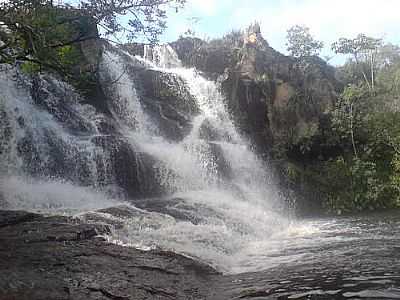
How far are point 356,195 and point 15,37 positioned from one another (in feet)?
60.3

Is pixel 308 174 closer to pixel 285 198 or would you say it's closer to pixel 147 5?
pixel 285 198

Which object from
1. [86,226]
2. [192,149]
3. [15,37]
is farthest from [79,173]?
[15,37]

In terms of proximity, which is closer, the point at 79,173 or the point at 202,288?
the point at 202,288

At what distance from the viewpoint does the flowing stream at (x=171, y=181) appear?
8422 millimetres

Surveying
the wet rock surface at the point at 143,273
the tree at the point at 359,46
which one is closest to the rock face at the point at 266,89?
the tree at the point at 359,46

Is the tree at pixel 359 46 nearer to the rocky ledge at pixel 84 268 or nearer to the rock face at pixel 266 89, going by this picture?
the rock face at pixel 266 89

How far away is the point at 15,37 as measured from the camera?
7.19 m

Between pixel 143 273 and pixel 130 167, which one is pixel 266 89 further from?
pixel 143 273

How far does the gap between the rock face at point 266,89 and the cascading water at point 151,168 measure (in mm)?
1030

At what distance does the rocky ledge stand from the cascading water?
32.5 inches

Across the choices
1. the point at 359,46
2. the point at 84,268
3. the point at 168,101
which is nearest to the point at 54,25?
the point at 84,268

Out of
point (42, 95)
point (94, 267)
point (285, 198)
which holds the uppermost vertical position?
point (42, 95)

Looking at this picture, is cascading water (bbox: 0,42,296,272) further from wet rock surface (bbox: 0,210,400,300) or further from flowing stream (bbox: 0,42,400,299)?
wet rock surface (bbox: 0,210,400,300)

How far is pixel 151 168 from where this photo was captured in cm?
1731
